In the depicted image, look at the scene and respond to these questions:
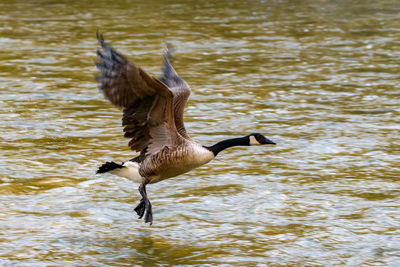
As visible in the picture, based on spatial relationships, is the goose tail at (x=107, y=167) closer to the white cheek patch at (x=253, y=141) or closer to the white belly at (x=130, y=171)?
the white belly at (x=130, y=171)

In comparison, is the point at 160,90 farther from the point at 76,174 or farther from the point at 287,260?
the point at 76,174

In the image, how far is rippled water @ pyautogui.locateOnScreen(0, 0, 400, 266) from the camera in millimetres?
6734

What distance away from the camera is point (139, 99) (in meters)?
6.63

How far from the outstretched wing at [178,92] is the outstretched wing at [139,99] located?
11.8 inches

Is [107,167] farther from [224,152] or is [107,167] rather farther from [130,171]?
[224,152]

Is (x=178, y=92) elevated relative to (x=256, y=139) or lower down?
→ elevated

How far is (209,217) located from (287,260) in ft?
4.07

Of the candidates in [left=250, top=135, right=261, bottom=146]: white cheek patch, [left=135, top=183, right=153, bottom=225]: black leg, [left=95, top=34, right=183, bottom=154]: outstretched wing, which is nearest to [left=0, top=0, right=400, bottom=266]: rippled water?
[left=135, top=183, right=153, bottom=225]: black leg

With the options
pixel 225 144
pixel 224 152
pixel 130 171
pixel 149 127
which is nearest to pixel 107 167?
pixel 130 171

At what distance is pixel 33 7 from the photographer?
22891 millimetres

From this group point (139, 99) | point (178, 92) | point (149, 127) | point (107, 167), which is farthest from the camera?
point (178, 92)

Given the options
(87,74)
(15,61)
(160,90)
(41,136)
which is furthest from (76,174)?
(15,61)

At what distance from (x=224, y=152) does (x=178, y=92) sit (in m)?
2.55

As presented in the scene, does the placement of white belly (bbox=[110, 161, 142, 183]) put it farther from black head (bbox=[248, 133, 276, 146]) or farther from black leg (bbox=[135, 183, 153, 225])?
black head (bbox=[248, 133, 276, 146])
